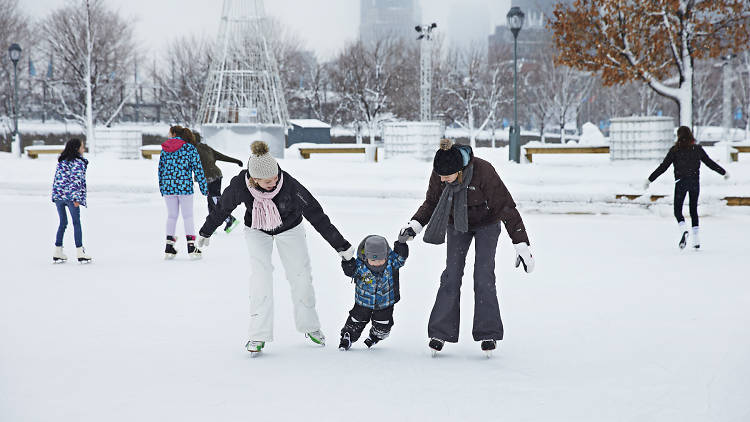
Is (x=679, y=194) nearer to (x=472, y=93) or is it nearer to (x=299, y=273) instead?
(x=299, y=273)

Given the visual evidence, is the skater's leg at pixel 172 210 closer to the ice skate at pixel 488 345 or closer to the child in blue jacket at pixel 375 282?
the child in blue jacket at pixel 375 282

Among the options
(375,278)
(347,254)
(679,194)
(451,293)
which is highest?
(679,194)

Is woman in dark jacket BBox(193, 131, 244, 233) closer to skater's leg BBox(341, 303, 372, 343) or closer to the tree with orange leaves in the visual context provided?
skater's leg BBox(341, 303, 372, 343)

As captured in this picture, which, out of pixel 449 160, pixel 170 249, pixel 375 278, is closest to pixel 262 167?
pixel 375 278

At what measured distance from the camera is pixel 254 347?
4816 mm

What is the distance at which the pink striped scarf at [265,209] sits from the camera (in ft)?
15.4

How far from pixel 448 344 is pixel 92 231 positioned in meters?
8.34

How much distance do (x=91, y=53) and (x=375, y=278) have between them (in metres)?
38.8

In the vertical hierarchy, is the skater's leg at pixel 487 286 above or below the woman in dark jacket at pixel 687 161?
below

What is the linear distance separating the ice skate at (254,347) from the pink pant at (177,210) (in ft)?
14.8

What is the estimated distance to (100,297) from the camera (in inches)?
269

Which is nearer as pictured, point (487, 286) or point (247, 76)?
point (487, 286)

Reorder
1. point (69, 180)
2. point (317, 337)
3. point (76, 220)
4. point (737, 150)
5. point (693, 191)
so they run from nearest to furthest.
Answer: point (317, 337) < point (69, 180) < point (76, 220) < point (693, 191) < point (737, 150)

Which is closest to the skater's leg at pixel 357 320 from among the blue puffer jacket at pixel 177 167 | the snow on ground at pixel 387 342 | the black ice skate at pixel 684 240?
the snow on ground at pixel 387 342
